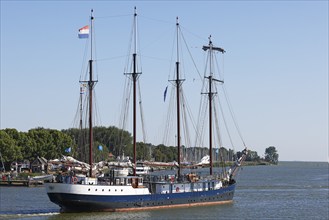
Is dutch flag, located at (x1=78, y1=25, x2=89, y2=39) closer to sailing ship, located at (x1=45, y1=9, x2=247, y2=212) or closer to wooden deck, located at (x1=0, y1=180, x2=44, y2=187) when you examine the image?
sailing ship, located at (x1=45, y1=9, x2=247, y2=212)

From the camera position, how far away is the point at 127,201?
263 feet

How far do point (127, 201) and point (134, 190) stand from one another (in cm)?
185

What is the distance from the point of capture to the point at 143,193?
82.6m

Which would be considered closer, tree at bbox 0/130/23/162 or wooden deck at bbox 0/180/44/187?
wooden deck at bbox 0/180/44/187

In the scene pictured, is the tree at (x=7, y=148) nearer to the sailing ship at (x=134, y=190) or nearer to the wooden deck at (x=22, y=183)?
the wooden deck at (x=22, y=183)

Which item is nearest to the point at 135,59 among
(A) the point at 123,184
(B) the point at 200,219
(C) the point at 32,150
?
(A) the point at 123,184

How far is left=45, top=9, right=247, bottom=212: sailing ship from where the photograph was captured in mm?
77312

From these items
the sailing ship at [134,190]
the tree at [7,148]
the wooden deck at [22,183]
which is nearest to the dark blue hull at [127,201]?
the sailing ship at [134,190]

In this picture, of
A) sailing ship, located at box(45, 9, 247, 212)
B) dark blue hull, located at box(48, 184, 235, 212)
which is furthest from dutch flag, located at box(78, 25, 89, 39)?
dark blue hull, located at box(48, 184, 235, 212)

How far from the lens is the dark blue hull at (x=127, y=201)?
253 feet

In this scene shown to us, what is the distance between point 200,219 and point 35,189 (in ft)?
177

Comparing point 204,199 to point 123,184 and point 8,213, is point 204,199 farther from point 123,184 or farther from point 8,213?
point 8,213

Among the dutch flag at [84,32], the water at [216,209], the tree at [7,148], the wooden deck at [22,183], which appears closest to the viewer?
the water at [216,209]

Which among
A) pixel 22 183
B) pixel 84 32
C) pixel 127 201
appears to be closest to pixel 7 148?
pixel 22 183
